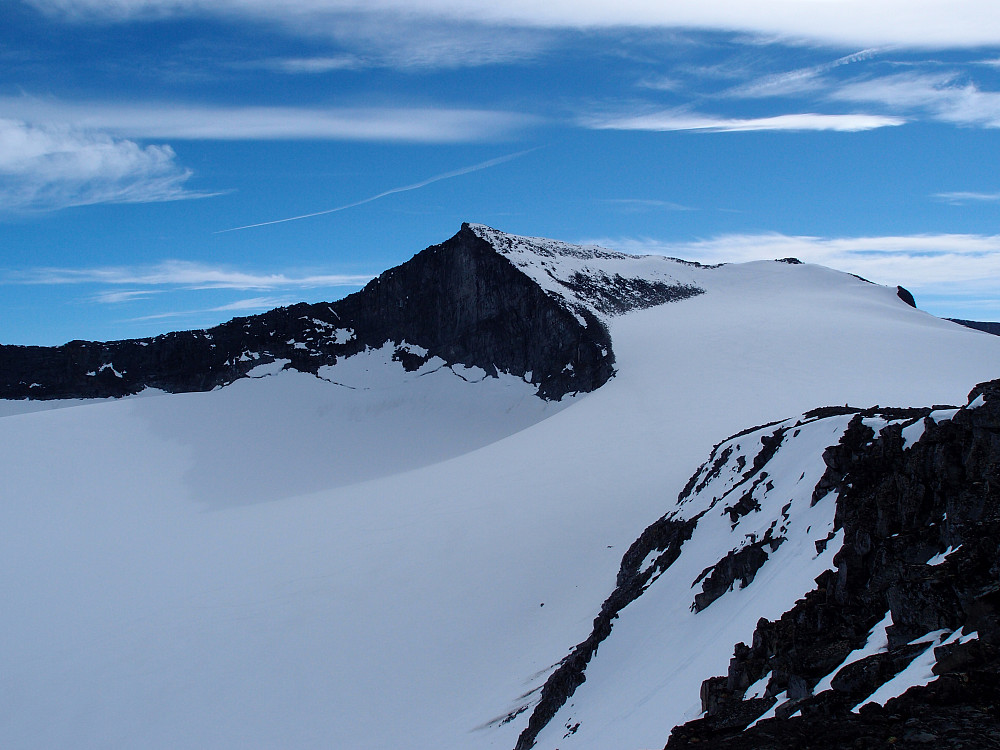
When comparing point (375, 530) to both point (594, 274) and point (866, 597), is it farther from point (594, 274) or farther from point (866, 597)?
point (594, 274)

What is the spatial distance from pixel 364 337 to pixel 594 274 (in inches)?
880

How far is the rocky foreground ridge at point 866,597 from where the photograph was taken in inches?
254

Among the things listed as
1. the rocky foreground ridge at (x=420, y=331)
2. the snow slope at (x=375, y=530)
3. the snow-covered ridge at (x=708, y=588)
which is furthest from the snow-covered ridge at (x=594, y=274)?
the snow-covered ridge at (x=708, y=588)

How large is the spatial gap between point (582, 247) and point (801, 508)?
5860cm

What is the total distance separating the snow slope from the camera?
61.5 feet

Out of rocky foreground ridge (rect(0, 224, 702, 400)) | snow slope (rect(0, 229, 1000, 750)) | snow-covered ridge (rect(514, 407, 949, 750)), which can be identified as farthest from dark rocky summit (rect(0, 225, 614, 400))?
snow-covered ridge (rect(514, 407, 949, 750))

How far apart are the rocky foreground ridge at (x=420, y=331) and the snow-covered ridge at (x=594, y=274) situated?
0.17m

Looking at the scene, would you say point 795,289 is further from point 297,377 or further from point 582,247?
point 297,377

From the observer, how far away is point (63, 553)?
3288cm

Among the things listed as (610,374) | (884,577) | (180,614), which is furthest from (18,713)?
(610,374)

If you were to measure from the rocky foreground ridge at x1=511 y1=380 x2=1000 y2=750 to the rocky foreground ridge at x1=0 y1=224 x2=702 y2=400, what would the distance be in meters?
36.6

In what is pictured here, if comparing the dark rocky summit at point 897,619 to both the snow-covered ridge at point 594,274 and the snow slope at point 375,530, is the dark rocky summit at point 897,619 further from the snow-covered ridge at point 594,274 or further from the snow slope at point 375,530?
the snow-covered ridge at point 594,274

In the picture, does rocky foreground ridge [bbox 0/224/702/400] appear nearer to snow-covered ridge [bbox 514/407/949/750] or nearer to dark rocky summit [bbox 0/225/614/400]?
dark rocky summit [bbox 0/225/614/400]

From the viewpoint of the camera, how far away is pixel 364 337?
66500 millimetres
